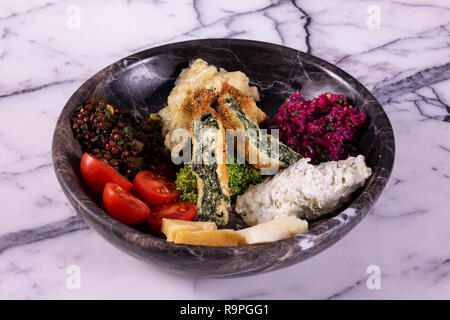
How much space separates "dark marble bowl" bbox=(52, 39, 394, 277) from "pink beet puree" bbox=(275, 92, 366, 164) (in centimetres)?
8

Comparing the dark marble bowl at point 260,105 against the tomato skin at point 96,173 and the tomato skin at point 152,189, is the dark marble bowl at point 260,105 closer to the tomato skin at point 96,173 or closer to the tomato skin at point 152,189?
the tomato skin at point 96,173

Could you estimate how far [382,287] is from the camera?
3.05m

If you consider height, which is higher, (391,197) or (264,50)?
(264,50)

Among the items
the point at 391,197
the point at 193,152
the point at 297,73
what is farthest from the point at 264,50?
the point at 391,197

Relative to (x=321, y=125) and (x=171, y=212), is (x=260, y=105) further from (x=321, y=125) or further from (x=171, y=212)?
(x=171, y=212)

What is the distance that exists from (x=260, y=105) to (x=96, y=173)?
1.24 meters

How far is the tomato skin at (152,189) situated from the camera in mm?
3270

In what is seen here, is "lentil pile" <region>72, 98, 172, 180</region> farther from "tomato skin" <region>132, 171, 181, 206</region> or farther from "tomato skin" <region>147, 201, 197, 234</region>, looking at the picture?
"tomato skin" <region>147, 201, 197, 234</region>

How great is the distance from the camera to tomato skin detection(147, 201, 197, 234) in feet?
10.3

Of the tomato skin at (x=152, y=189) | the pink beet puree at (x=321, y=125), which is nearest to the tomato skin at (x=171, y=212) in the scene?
the tomato skin at (x=152, y=189)

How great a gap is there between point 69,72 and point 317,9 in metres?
2.08

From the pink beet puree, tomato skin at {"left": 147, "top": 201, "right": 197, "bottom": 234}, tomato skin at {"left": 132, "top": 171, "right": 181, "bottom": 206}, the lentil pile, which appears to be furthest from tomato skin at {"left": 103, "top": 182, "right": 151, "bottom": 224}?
the pink beet puree

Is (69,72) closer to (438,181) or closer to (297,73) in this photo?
(297,73)

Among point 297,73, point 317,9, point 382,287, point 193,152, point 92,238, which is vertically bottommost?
point 382,287
